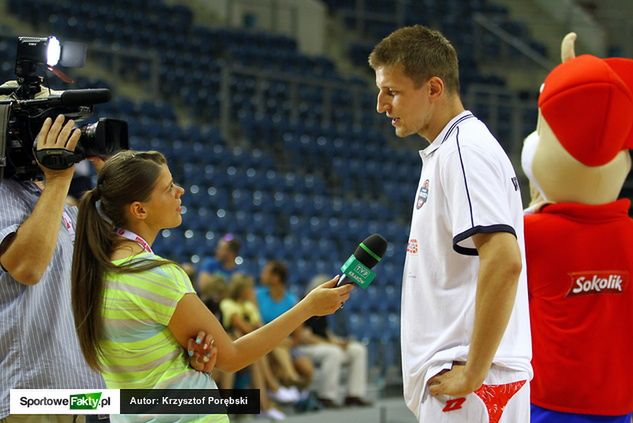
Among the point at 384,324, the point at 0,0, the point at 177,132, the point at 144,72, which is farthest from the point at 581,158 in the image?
the point at 0,0

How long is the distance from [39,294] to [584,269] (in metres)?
1.68

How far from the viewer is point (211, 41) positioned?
13.3 m

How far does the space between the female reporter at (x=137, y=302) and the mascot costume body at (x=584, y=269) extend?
0.94 metres

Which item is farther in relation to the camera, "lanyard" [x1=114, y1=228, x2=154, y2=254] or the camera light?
the camera light

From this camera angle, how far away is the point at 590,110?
3.11 m

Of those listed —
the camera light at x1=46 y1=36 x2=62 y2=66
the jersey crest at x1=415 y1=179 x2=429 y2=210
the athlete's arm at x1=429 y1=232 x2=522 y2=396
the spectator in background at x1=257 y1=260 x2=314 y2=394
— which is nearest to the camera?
the athlete's arm at x1=429 y1=232 x2=522 y2=396

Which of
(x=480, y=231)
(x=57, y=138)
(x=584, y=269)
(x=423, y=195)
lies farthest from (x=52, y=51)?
(x=584, y=269)

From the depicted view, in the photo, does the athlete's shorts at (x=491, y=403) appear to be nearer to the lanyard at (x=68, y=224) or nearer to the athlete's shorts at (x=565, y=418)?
the athlete's shorts at (x=565, y=418)

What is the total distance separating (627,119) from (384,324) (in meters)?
6.56

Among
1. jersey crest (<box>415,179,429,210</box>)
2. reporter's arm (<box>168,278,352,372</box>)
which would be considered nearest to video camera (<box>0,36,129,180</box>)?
reporter's arm (<box>168,278,352,372</box>)

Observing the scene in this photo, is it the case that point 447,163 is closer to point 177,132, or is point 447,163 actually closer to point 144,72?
point 177,132

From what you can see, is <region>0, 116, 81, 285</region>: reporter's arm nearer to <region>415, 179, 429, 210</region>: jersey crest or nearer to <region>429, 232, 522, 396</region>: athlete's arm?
<region>415, 179, 429, 210</region>: jersey crest

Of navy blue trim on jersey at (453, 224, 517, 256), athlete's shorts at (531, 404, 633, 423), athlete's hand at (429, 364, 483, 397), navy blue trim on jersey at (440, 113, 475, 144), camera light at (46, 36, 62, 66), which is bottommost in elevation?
athlete's shorts at (531, 404, 633, 423)

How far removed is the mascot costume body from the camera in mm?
3082
